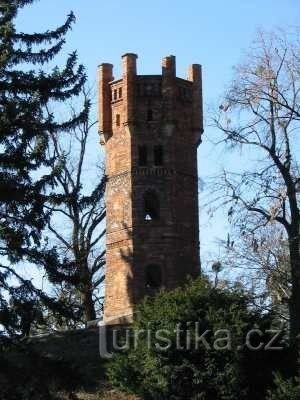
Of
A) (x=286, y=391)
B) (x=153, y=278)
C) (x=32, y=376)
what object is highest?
(x=153, y=278)

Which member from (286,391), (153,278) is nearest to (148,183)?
(153,278)

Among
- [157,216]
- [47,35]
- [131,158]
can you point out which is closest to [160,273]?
[157,216]

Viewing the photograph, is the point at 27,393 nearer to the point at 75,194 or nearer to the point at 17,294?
the point at 17,294

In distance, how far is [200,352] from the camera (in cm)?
2062

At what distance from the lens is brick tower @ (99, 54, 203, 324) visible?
31.8 m

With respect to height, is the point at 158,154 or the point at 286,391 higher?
the point at 158,154

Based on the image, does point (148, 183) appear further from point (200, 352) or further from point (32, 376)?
point (32, 376)

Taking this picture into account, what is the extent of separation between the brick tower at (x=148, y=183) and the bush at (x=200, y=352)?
8944mm

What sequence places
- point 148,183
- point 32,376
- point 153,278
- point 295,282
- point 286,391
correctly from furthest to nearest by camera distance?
point 148,183
point 153,278
point 295,282
point 32,376
point 286,391

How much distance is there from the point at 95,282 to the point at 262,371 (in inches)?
665

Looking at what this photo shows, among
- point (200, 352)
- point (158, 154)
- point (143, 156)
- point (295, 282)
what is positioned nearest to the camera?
point (200, 352)

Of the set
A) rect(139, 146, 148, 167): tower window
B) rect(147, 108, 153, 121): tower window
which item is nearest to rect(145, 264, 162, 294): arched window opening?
rect(139, 146, 148, 167): tower window

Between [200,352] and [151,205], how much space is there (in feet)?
41.6

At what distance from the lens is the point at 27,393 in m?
19.5
